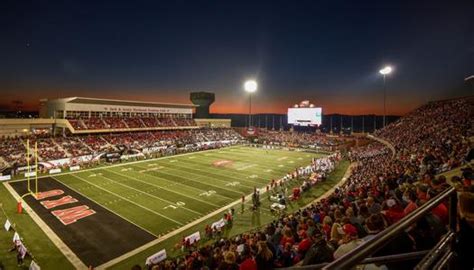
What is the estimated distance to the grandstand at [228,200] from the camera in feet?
11.3

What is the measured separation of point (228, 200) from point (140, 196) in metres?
8.18

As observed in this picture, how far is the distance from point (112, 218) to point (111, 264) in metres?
6.25

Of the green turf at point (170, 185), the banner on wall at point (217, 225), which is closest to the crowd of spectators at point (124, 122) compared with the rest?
the green turf at point (170, 185)

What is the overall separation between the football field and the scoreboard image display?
18.4 meters

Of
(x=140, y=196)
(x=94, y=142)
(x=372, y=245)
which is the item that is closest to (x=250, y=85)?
(x=94, y=142)

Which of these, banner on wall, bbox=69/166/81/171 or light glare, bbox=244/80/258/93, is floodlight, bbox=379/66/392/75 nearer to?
light glare, bbox=244/80/258/93

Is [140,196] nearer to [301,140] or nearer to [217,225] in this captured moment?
Answer: [217,225]

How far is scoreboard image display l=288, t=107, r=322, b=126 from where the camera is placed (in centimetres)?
5853

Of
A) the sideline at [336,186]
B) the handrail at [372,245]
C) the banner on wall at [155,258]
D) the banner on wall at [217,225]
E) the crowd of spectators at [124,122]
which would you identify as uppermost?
the crowd of spectators at [124,122]

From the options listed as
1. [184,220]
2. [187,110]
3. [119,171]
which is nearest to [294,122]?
[187,110]

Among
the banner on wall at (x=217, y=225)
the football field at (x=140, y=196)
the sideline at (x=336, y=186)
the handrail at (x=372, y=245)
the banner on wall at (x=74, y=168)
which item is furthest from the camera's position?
the banner on wall at (x=74, y=168)

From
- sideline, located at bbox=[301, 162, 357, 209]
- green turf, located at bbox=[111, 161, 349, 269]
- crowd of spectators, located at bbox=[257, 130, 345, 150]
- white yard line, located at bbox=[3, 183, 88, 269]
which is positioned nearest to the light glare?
crowd of spectators, located at bbox=[257, 130, 345, 150]

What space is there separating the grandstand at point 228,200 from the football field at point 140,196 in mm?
128

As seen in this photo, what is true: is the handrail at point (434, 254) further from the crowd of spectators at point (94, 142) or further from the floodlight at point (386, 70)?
the crowd of spectators at point (94, 142)
